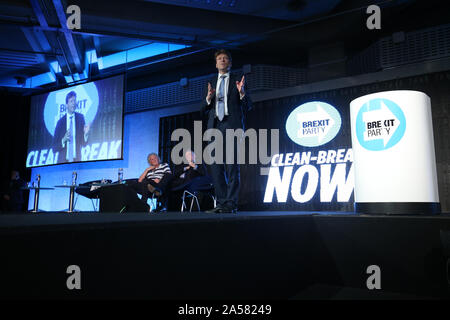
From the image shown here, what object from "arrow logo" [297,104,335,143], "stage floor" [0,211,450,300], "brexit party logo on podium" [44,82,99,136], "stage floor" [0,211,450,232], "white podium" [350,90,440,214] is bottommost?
"stage floor" [0,211,450,300]

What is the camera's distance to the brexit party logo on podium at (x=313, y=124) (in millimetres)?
5285

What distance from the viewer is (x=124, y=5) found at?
5090mm

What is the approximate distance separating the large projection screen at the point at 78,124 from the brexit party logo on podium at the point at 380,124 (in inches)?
207

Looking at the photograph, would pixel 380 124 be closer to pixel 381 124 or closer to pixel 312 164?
pixel 381 124

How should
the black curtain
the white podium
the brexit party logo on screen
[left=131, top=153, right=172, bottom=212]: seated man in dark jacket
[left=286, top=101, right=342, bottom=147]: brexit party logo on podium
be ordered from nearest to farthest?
the white podium, [left=131, top=153, right=172, bottom=212]: seated man in dark jacket, the brexit party logo on screen, [left=286, top=101, right=342, bottom=147]: brexit party logo on podium, the black curtain

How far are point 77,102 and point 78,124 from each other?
1.63 ft

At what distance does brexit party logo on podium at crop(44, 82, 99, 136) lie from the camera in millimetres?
6562

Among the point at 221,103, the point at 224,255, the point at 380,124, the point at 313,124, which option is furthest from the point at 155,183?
the point at 224,255

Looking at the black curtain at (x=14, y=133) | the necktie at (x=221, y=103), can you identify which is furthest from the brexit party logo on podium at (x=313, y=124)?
the black curtain at (x=14, y=133)

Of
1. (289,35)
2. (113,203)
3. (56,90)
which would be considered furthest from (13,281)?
(56,90)

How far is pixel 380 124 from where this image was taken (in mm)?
1615

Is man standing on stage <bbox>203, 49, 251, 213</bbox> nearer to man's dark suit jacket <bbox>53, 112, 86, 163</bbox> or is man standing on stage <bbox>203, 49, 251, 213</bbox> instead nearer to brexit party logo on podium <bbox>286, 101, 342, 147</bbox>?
brexit party logo on podium <bbox>286, 101, 342, 147</bbox>

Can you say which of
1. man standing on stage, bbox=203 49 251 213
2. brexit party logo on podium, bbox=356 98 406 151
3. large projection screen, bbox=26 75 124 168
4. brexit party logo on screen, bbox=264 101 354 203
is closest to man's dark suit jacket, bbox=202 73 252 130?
man standing on stage, bbox=203 49 251 213

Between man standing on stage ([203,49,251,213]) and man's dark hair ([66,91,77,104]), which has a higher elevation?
man's dark hair ([66,91,77,104])
